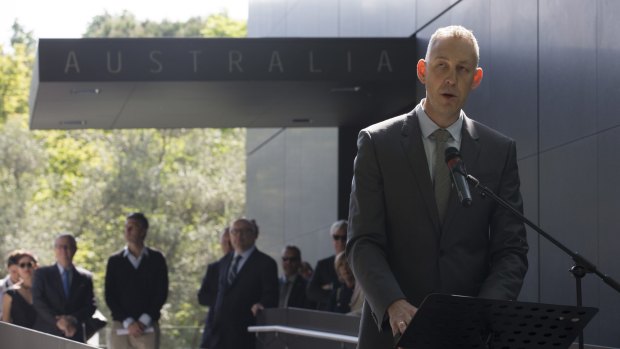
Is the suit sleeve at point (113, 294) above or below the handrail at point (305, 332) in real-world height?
above

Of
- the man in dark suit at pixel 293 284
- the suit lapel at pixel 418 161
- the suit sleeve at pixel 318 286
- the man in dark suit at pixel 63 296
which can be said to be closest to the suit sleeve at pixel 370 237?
the suit lapel at pixel 418 161

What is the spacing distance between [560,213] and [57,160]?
1795 inches

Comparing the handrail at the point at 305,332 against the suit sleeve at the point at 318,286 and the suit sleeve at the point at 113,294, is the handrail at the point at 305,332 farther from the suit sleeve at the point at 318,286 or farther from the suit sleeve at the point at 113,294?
the suit sleeve at the point at 113,294

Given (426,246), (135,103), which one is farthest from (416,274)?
(135,103)

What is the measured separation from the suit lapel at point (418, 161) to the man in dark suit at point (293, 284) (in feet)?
34.8

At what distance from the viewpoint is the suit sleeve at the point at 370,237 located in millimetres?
4598

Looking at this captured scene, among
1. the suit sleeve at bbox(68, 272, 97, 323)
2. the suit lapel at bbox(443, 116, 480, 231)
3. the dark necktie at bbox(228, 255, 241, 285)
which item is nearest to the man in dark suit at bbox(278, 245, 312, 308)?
the dark necktie at bbox(228, 255, 241, 285)

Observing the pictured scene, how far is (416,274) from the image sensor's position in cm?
477

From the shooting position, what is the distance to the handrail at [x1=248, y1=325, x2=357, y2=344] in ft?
34.7

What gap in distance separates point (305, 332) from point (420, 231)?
7.29 m

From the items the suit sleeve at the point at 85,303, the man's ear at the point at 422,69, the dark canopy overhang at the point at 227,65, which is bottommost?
the suit sleeve at the point at 85,303

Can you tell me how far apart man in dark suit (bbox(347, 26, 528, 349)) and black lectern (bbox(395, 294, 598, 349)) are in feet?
0.86

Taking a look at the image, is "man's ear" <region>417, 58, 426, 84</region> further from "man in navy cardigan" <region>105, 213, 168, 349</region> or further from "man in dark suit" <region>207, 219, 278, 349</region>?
"man in navy cardigan" <region>105, 213, 168, 349</region>

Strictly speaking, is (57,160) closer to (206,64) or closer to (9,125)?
(9,125)
